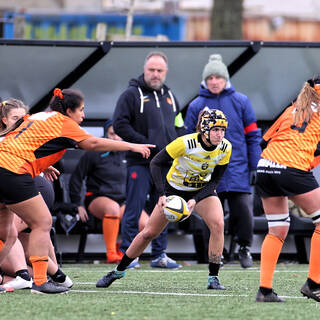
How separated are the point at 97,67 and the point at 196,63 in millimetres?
1270

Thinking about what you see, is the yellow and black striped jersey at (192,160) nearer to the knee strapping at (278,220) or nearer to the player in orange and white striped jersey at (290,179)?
the player in orange and white striped jersey at (290,179)

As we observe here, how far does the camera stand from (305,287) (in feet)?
24.1

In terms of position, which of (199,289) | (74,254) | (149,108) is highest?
(149,108)

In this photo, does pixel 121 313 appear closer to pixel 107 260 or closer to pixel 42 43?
pixel 107 260

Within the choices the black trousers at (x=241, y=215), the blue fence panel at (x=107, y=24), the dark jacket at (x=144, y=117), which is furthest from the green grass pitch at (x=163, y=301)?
the blue fence panel at (x=107, y=24)

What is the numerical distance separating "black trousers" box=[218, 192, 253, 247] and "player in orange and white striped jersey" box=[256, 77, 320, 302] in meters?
3.28

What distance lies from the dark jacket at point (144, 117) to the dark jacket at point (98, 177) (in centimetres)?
145

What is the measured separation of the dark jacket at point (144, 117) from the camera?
10469 millimetres

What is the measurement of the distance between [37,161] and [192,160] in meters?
1.43

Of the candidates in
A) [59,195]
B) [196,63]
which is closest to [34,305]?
[59,195]

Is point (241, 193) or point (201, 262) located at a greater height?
point (241, 193)

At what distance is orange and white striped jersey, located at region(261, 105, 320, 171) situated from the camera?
23.8 feet

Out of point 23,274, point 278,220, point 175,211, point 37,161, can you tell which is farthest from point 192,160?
point 23,274

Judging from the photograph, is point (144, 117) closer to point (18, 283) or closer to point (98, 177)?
point (98, 177)
